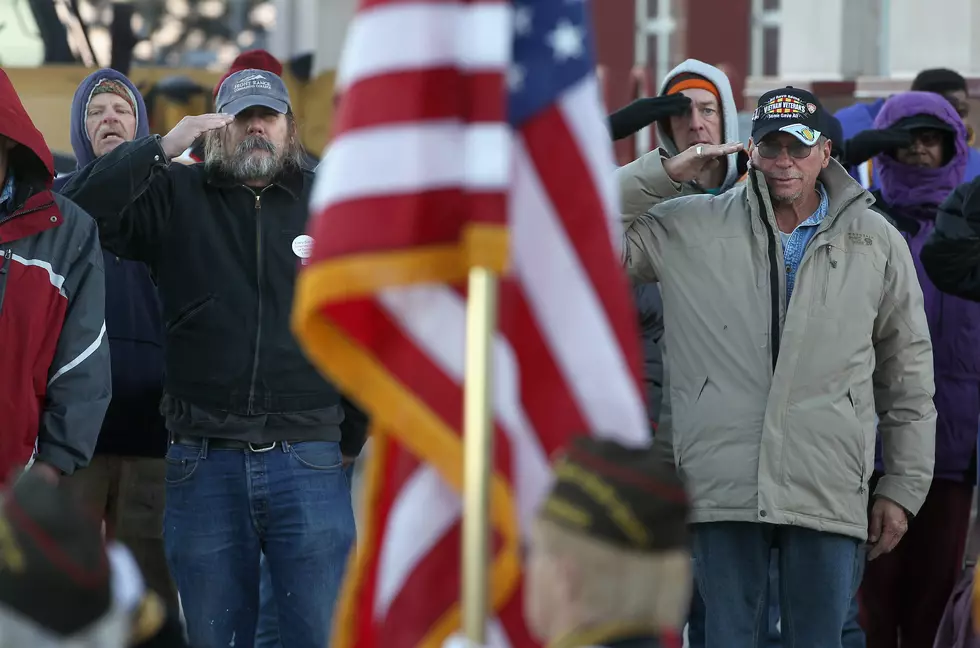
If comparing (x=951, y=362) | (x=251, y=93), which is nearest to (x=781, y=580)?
(x=951, y=362)

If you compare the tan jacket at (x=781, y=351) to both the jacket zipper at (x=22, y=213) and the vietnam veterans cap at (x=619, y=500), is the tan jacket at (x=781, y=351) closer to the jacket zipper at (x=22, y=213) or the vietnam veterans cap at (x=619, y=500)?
the jacket zipper at (x=22, y=213)

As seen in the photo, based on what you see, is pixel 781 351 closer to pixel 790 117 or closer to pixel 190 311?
pixel 790 117

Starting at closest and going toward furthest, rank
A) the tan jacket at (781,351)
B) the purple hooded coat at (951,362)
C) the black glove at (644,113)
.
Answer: the tan jacket at (781,351) → the black glove at (644,113) → the purple hooded coat at (951,362)

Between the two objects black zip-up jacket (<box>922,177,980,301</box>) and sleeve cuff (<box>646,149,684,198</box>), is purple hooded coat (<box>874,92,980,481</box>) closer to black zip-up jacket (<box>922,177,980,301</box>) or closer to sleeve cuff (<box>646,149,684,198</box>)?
black zip-up jacket (<box>922,177,980,301</box>)

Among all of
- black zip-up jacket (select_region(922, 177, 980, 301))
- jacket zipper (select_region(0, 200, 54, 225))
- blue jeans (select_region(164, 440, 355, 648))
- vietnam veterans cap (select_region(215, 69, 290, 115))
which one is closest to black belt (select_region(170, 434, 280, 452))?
blue jeans (select_region(164, 440, 355, 648))

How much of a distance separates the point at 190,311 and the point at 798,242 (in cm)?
201

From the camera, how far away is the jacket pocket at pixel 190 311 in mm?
6215

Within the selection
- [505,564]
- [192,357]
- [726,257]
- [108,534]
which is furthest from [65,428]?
[505,564]

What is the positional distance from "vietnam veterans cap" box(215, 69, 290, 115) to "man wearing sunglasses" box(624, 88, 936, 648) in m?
1.27

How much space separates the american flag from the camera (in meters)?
3.65

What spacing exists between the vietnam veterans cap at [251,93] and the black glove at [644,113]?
1.16 meters

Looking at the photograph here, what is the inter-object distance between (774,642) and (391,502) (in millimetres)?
4489

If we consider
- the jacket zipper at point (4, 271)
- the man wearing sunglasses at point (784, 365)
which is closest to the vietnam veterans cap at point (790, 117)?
the man wearing sunglasses at point (784, 365)

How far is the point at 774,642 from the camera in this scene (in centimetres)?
803
